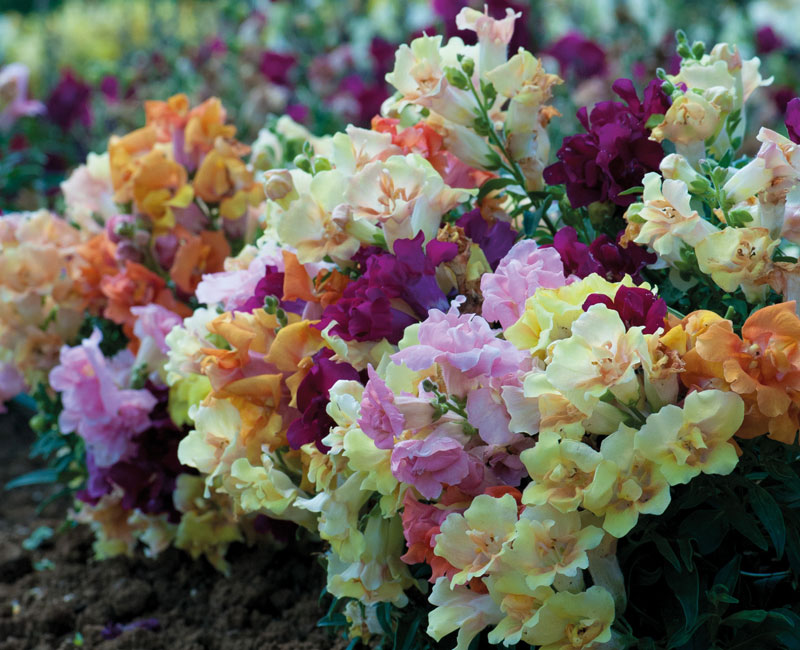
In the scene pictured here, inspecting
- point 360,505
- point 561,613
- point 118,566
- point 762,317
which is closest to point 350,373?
point 360,505

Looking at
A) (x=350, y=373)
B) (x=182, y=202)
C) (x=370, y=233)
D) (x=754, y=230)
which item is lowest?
(x=182, y=202)

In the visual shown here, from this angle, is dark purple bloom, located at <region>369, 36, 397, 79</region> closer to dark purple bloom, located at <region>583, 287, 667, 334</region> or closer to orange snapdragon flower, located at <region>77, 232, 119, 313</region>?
orange snapdragon flower, located at <region>77, 232, 119, 313</region>

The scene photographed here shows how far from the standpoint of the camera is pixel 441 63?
1.63 metres

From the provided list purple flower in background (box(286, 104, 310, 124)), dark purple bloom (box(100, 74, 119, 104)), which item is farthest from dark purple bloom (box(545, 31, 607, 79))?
dark purple bloom (box(100, 74, 119, 104))

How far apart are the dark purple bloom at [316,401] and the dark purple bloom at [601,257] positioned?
0.35 metres

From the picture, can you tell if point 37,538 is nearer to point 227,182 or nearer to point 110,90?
point 227,182

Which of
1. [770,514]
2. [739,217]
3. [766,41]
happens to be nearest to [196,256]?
[739,217]

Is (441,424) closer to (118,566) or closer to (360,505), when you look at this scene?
(360,505)

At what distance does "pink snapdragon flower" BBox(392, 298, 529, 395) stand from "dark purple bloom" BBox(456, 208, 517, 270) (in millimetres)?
297

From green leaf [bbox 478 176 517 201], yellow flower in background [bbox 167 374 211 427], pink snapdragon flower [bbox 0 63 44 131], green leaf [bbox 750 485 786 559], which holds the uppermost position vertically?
green leaf [bbox 478 176 517 201]

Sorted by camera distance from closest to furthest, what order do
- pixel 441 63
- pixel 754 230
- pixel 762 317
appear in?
pixel 762 317, pixel 754 230, pixel 441 63

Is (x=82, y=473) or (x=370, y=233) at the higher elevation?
(x=370, y=233)

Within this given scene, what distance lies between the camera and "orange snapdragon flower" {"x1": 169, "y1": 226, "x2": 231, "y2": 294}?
2152 mm

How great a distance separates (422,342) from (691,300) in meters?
0.47
